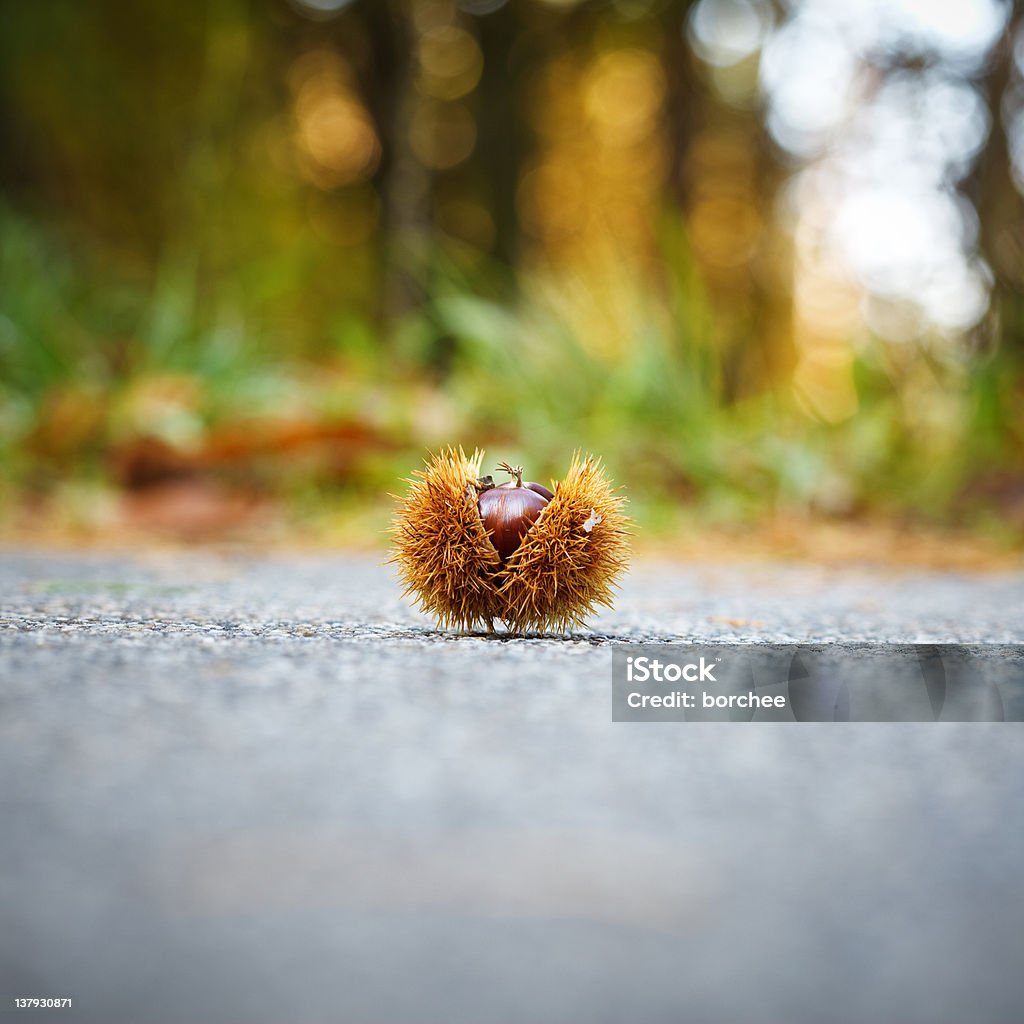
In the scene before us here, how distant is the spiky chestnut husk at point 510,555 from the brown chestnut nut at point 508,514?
0.04 feet

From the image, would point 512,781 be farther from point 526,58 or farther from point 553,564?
point 526,58

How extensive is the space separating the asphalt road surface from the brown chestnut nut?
234 millimetres

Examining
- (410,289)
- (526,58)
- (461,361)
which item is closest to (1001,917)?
(461,361)

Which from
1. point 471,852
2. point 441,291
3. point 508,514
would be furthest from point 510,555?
point 441,291

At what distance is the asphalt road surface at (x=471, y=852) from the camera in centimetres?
66

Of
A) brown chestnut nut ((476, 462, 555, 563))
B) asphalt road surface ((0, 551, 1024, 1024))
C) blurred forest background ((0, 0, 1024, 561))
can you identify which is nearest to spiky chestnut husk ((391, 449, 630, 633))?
brown chestnut nut ((476, 462, 555, 563))

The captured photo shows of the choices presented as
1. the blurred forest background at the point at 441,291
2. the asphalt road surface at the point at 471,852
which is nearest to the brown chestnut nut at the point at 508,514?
the asphalt road surface at the point at 471,852

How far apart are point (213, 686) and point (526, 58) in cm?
812

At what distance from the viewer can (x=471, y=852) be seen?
2.57ft

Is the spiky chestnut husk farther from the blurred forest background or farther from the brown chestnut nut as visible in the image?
the blurred forest background

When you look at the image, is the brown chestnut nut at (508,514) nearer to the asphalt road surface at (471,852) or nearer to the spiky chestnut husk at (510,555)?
the spiky chestnut husk at (510,555)

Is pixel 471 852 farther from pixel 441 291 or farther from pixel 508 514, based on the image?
pixel 441 291

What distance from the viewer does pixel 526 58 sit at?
8289 millimetres

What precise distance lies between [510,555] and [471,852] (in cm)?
72
